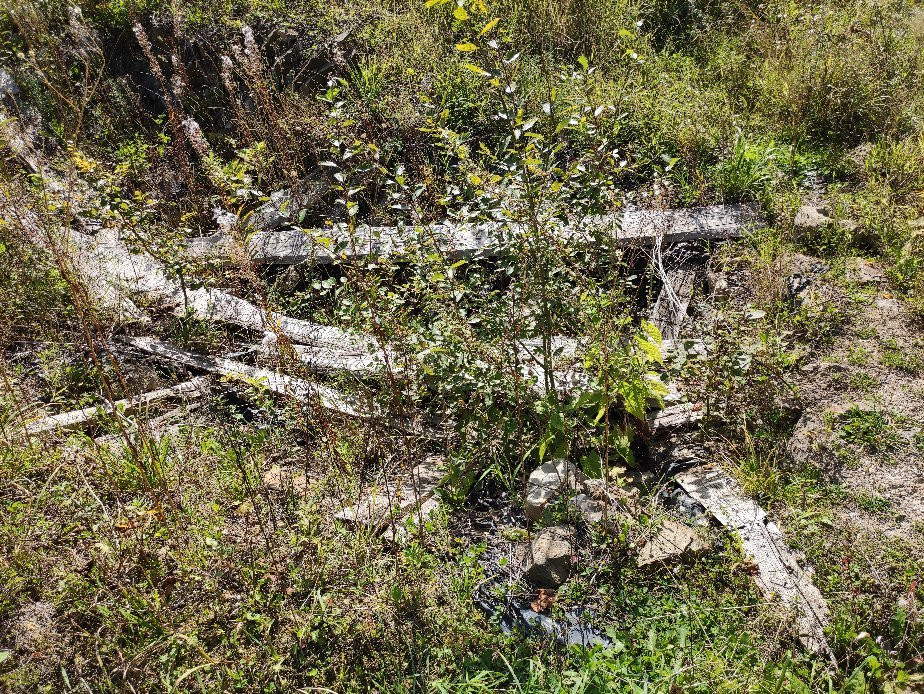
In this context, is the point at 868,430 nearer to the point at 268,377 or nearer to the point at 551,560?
the point at 551,560

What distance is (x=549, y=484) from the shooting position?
3.30m

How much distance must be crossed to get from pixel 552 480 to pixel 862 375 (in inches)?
78.4

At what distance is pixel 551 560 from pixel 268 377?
2.09 meters

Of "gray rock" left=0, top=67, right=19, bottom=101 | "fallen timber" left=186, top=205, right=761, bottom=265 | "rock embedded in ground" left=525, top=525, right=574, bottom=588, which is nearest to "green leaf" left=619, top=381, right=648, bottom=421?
"rock embedded in ground" left=525, top=525, right=574, bottom=588

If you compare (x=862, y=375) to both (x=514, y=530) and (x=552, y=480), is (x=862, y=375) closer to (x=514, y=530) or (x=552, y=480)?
(x=552, y=480)

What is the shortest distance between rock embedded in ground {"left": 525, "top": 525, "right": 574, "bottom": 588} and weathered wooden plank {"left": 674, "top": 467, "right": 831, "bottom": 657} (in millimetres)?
777

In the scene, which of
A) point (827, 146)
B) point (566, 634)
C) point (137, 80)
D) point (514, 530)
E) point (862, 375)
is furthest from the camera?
point (137, 80)

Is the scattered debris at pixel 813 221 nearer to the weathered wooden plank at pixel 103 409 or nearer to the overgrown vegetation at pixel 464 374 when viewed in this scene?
the overgrown vegetation at pixel 464 374

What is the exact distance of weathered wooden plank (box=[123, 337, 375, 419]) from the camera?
3785mm

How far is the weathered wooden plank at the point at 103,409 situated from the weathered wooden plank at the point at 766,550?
314 cm

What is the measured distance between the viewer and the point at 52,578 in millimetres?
2934

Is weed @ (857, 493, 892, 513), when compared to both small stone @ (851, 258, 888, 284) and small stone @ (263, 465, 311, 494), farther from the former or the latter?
small stone @ (263, 465, 311, 494)

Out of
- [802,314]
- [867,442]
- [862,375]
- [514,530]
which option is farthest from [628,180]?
[514,530]

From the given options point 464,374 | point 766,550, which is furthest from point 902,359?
point 464,374
